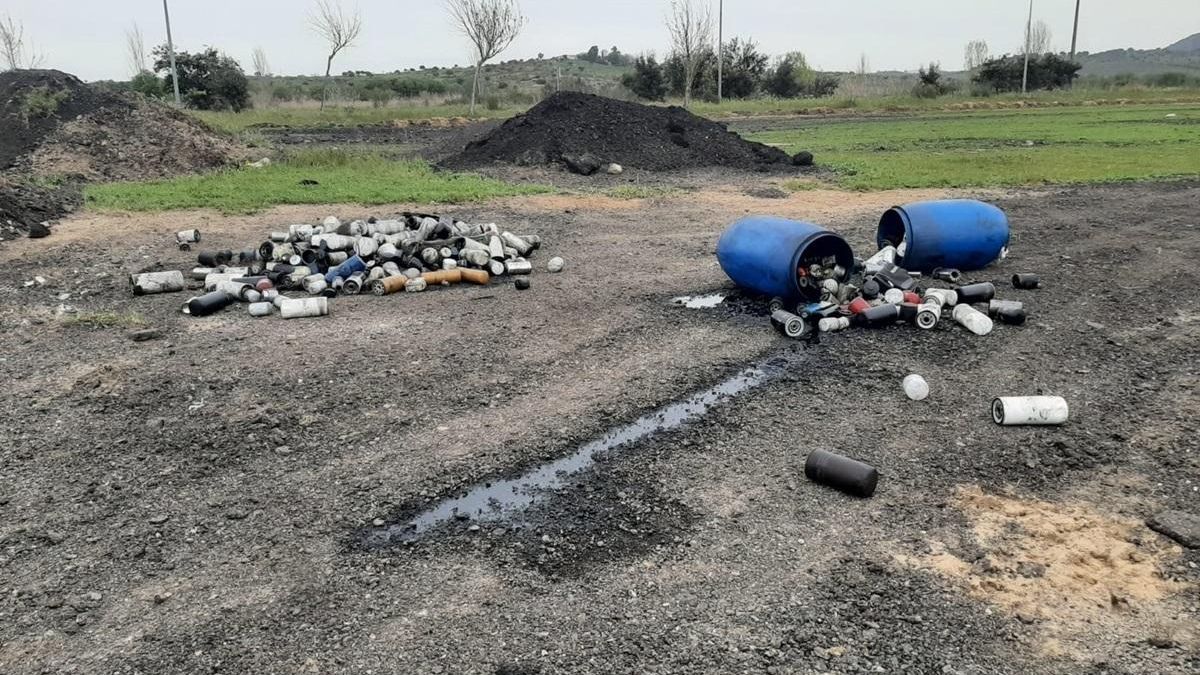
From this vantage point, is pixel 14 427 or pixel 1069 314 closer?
→ pixel 14 427

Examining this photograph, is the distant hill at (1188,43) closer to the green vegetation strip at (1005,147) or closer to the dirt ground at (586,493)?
the green vegetation strip at (1005,147)

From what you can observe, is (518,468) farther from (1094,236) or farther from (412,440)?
(1094,236)

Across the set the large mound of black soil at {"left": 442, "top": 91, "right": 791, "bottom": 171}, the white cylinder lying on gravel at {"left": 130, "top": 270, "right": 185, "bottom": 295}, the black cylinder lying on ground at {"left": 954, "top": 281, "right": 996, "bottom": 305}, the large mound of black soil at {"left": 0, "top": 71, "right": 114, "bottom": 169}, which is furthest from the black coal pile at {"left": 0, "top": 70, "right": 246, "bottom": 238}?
the black cylinder lying on ground at {"left": 954, "top": 281, "right": 996, "bottom": 305}

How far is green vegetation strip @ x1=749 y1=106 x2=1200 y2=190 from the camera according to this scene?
1467cm

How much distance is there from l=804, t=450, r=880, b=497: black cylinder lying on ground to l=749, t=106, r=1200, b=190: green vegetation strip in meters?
10.9

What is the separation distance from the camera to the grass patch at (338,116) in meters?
28.8

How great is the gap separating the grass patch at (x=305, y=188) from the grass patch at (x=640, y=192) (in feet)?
4.39

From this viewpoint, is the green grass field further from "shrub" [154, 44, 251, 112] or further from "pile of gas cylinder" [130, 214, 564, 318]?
"pile of gas cylinder" [130, 214, 564, 318]

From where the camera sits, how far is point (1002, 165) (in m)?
16.2

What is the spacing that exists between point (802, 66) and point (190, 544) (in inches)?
2143

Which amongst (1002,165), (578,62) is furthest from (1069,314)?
(578,62)

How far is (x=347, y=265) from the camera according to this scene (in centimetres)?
784

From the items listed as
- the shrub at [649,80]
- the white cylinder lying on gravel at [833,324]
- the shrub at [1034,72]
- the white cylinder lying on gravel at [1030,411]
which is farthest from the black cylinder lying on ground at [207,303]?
the shrub at [1034,72]

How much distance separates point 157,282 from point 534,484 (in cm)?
542
